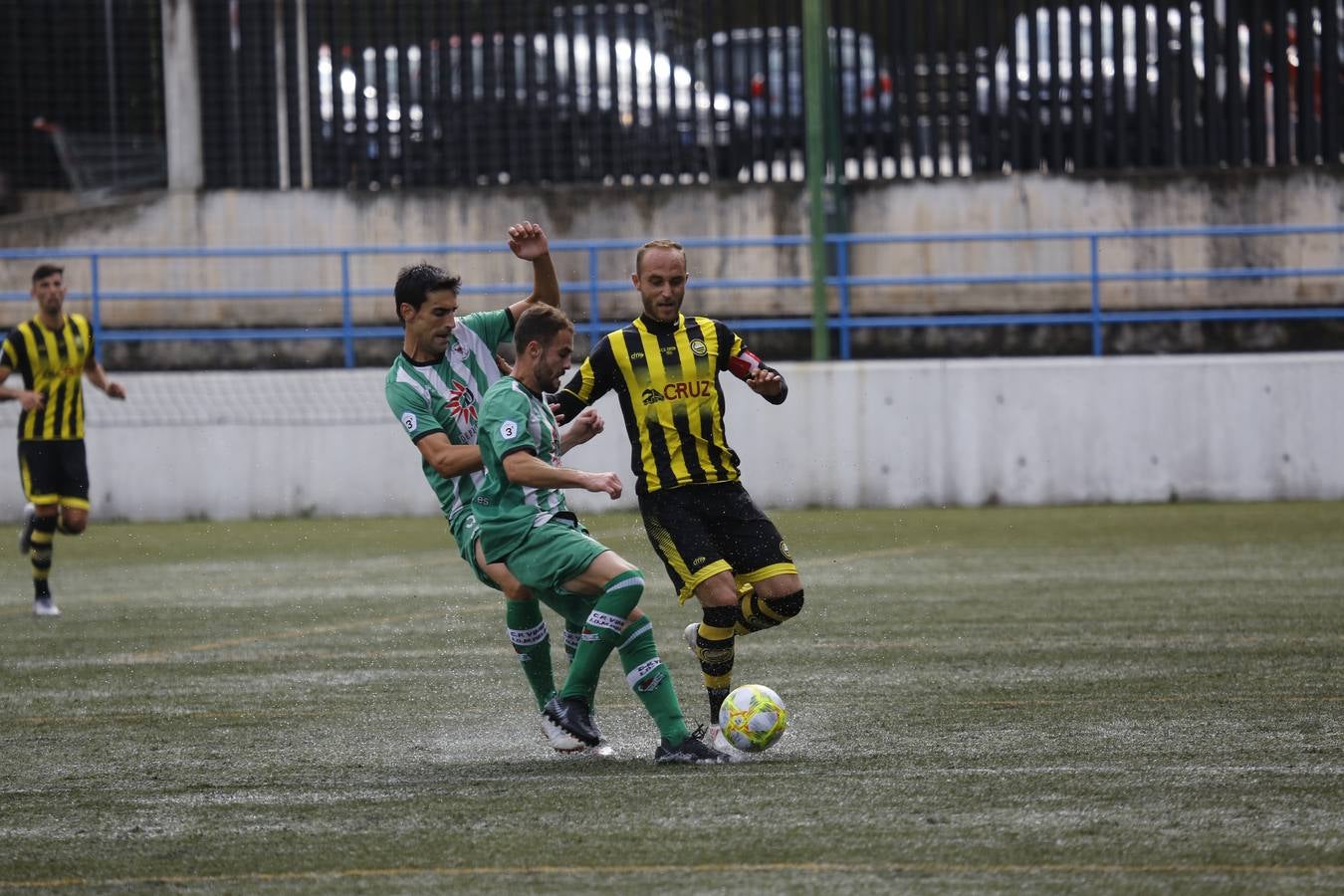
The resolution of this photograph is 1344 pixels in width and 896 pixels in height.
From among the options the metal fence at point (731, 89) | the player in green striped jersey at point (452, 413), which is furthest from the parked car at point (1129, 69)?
the player in green striped jersey at point (452, 413)

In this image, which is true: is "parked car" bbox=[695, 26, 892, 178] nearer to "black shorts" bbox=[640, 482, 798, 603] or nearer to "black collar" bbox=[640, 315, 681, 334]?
"black collar" bbox=[640, 315, 681, 334]

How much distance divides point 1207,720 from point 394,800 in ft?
9.30

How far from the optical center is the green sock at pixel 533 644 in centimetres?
693

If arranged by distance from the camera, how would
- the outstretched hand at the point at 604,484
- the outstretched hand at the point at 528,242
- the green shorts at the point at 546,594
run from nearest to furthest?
the outstretched hand at the point at 604,484 < the green shorts at the point at 546,594 < the outstretched hand at the point at 528,242

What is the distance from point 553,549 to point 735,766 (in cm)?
91

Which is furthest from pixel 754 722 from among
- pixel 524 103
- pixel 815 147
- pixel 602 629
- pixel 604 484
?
pixel 524 103

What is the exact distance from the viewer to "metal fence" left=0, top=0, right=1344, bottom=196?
19344 mm

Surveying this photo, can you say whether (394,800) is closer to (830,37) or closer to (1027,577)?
(1027,577)

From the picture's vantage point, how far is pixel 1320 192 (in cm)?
1917

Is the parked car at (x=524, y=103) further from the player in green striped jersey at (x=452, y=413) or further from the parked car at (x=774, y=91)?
the player in green striped jersey at (x=452, y=413)

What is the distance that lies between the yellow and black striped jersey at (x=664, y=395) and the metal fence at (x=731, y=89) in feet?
42.4

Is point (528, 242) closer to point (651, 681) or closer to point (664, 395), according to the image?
point (664, 395)

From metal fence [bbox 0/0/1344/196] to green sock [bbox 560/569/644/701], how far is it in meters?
13.7

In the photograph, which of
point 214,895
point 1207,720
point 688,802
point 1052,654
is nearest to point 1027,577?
point 1052,654
